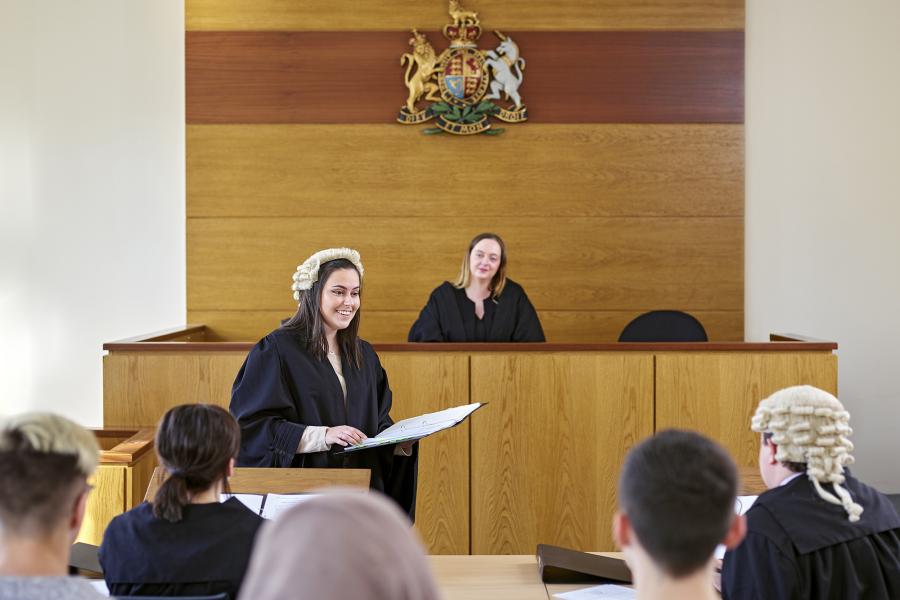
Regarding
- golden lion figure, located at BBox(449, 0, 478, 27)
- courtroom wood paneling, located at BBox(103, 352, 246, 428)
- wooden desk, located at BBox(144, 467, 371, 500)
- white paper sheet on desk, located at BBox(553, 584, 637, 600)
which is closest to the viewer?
white paper sheet on desk, located at BBox(553, 584, 637, 600)

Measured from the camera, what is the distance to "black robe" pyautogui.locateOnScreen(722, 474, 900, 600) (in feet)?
7.30

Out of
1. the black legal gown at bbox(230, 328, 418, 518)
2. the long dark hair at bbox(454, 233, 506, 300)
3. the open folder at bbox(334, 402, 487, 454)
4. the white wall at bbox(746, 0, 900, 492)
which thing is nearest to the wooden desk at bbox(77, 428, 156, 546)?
the black legal gown at bbox(230, 328, 418, 518)

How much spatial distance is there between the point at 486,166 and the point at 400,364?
2.66 metres

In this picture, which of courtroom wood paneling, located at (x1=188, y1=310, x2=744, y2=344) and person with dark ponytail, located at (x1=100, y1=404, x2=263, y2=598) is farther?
courtroom wood paneling, located at (x1=188, y1=310, x2=744, y2=344)

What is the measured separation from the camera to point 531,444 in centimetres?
506

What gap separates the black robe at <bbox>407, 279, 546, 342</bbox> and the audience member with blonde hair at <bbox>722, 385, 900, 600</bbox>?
11.1 ft

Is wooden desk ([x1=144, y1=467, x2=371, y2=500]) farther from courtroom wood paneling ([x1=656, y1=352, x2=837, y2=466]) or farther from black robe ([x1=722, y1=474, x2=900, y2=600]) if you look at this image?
courtroom wood paneling ([x1=656, y1=352, x2=837, y2=466])

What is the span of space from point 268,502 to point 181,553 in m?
0.59

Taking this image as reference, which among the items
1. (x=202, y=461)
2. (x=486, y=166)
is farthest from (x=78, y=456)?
(x=486, y=166)

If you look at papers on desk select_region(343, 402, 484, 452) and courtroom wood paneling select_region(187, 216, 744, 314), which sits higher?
courtroom wood paneling select_region(187, 216, 744, 314)

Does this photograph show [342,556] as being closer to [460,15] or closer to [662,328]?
[662,328]

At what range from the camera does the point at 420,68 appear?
7.23 meters

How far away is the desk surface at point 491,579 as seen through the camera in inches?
98.9

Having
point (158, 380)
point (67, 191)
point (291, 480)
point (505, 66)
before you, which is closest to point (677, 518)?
point (291, 480)
